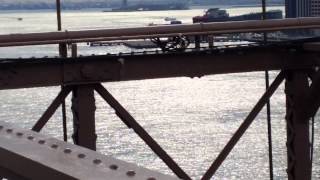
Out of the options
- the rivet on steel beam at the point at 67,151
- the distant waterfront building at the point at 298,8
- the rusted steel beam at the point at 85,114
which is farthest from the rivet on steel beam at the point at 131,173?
the distant waterfront building at the point at 298,8

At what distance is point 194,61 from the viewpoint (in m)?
7.38

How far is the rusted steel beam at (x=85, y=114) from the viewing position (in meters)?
6.81

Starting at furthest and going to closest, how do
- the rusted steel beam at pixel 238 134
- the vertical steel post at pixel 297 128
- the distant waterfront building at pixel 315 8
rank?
the distant waterfront building at pixel 315 8 → the vertical steel post at pixel 297 128 → the rusted steel beam at pixel 238 134

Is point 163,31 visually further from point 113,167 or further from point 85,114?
point 113,167

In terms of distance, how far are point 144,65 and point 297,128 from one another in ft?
6.18

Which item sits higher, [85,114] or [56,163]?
[56,163]

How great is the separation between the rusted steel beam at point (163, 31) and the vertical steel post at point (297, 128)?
1.93ft

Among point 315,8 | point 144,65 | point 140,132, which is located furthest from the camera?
point 315,8

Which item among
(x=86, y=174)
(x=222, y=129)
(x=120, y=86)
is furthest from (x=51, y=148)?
(x=120, y=86)

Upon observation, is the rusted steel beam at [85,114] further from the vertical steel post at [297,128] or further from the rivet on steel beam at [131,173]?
the rivet on steel beam at [131,173]

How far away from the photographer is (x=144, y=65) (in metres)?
7.15

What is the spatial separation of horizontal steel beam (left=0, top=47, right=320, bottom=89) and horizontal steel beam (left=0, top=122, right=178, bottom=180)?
4.58 m

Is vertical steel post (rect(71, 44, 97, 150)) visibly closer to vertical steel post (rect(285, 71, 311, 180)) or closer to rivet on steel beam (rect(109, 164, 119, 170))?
vertical steel post (rect(285, 71, 311, 180))

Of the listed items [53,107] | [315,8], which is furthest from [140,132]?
[315,8]
